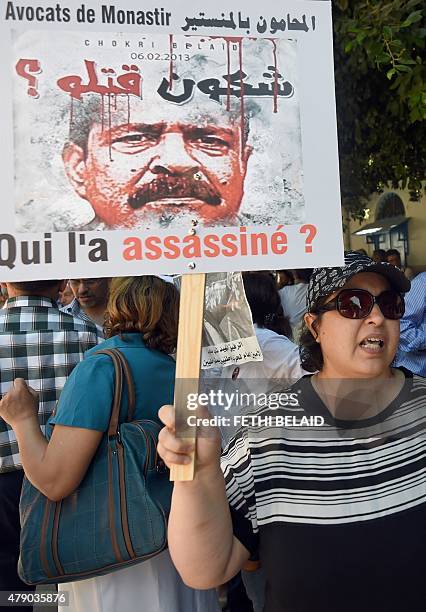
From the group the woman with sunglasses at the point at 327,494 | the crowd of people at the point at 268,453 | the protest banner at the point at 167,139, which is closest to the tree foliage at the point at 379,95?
the protest banner at the point at 167,139

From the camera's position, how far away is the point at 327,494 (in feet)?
5.34

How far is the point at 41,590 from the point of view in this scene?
2279mm

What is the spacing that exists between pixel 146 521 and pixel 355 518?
1.90 feet

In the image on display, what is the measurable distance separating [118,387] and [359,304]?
678 mm

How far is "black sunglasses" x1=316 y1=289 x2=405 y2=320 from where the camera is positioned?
1.82m

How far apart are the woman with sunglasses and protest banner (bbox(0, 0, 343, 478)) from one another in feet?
0.91

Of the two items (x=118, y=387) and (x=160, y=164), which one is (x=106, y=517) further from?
(x=160, y=164)

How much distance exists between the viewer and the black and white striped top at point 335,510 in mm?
1585

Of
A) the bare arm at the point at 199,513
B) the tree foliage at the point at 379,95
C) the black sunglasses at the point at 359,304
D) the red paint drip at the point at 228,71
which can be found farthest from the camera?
the tree foliage at the point at 379,95

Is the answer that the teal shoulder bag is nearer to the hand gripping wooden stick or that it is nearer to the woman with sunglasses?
the woman with sunglasses

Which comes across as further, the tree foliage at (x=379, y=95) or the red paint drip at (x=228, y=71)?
the tree foliage at (x=379, y=95)

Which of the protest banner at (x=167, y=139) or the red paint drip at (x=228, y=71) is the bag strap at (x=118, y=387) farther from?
the red paint drip at (x=228, y=71)

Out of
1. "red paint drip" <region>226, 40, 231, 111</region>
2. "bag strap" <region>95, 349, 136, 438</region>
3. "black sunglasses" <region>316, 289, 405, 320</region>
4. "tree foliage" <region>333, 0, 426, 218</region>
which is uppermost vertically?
"tree foliage" <region>333, 0, 426, 218</region>

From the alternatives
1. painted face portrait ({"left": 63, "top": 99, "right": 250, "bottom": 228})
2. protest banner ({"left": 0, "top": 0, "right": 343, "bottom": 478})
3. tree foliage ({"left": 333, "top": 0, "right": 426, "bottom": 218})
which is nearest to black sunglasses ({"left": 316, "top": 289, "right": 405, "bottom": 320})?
protest banner ({"left": 0, "top": 0, "right": 343, "bottom": 478})
